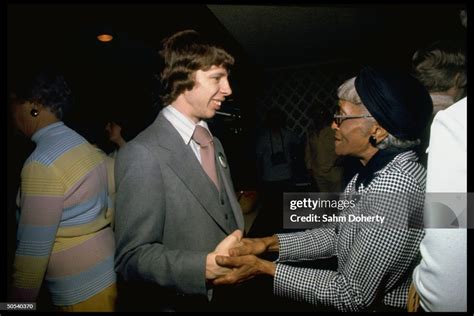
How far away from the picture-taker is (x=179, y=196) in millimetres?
978

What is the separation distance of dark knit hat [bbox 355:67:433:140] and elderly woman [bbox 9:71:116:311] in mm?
990

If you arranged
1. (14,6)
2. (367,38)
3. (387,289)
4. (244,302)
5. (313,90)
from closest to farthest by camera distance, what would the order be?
(387,289)
(14,6)
(244,302)
(367,38)
(313,90)

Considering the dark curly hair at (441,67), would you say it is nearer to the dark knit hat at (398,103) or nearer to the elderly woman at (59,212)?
the dark knit hat at (398,103)

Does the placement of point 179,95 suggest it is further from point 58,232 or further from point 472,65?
point 472,65

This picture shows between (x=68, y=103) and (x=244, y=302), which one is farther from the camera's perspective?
(x=244, y=302)

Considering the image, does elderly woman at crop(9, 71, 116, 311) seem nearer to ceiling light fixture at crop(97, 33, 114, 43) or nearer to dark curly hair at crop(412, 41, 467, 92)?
ceiling light fixture at crop(97, 33, 114, 43)

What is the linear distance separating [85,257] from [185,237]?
0.38 m

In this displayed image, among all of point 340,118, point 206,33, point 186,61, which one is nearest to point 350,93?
point 340,118

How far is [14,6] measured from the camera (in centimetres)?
106

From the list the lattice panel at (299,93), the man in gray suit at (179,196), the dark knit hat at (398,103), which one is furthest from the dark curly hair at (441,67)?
the lattice panel at (299,93)

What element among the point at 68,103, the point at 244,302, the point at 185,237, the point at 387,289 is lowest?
the point at 244,302

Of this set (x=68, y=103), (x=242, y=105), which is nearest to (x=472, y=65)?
(x=68, y=103)

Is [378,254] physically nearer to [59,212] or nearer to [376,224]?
[376,224]

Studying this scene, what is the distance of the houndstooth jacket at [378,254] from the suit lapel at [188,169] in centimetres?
30
